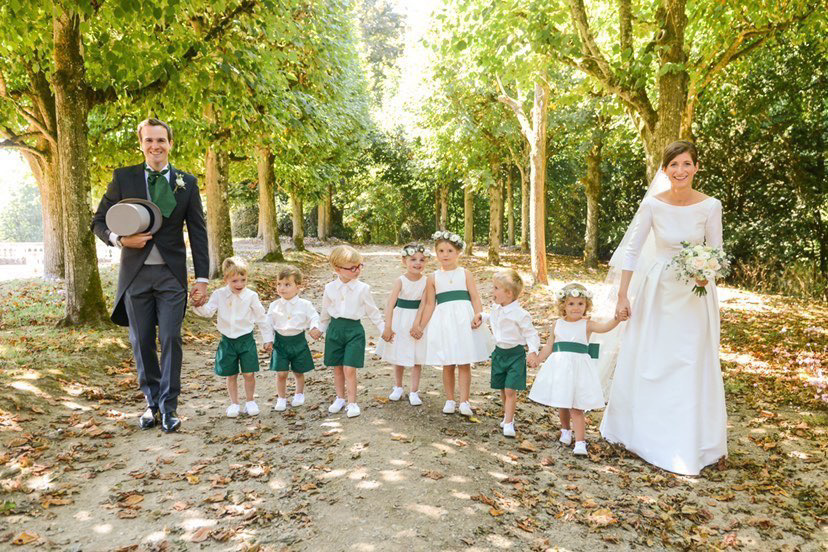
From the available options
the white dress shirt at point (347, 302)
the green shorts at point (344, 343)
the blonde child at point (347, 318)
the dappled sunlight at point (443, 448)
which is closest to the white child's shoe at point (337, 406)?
the blonde child at point (347, 318)

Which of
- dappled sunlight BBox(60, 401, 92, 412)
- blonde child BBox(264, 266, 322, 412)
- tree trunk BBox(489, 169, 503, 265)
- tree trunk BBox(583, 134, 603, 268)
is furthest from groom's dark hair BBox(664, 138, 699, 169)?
tree trunk BBox(583, 134, 603, 268)

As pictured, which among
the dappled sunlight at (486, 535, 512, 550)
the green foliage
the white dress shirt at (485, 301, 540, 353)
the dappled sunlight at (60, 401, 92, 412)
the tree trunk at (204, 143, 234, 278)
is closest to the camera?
the dappled sunlight at (486, 535, 512, 550)

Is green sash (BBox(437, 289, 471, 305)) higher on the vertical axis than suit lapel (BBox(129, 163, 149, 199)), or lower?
lower

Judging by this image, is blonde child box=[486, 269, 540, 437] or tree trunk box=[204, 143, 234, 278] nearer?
blonde child box=[486, 269, 540, 437]

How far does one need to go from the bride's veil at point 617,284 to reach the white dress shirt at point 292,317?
3129 millimetres

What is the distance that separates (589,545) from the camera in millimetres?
3723

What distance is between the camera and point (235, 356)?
602 cm

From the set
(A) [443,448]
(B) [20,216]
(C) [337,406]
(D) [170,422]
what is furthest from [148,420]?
(B) [20,216]

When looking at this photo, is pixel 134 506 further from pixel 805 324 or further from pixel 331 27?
pixel 331 27

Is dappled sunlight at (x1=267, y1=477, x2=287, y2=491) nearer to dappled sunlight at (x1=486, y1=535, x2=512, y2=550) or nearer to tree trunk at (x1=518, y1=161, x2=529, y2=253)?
dappled sunlight at (x1=486, y1=535, x2=512, y2=550)

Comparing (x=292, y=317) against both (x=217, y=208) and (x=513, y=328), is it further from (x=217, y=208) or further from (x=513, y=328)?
(x=217, y=208)

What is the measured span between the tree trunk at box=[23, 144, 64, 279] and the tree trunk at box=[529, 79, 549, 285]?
40.6ft

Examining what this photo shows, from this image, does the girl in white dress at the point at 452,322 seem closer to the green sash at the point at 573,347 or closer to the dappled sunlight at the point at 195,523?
the green sash at the point at 573,347

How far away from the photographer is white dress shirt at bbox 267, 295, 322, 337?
6.02 metres
